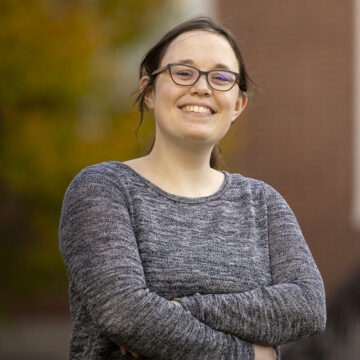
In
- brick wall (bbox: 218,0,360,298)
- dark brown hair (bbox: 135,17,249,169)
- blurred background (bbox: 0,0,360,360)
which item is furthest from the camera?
brick wall (bbox: 218,0,360,298)

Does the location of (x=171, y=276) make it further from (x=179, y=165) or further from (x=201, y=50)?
(x=201, y=50)

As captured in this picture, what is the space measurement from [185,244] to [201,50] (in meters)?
0.67

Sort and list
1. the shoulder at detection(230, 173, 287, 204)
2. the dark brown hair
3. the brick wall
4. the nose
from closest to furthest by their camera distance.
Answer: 1. the nose
2. the dark brown hair
3. the shoulder at detection(230, 173, 287, 204)
4. the brick wall

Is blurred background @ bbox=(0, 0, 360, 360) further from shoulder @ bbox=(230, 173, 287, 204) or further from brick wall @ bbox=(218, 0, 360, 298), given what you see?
shoulder @ bbox=(230, 173, 287, 204)

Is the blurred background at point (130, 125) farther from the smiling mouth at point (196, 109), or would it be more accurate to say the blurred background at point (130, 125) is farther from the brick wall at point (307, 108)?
the smiling mouth at point (196, 109)

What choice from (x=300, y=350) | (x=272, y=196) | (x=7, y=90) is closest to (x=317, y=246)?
(x=300, y=350)

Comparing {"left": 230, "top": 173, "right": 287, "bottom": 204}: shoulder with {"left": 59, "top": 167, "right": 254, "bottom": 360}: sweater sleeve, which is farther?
{"left": 230, "top": 173, "right": 287, "bottom": 204}: shoulder

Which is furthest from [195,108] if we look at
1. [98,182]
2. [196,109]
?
[98,182]

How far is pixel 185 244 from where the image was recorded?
2.53 m

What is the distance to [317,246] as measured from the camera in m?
10.2

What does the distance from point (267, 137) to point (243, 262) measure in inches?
306

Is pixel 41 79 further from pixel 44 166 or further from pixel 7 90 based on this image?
pixel 44 166

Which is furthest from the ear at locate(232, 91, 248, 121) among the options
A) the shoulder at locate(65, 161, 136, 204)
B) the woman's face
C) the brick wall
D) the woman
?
the brick wall

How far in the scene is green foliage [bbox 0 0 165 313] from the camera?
6.89 metres
